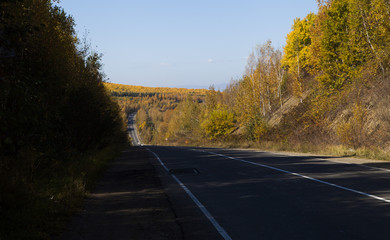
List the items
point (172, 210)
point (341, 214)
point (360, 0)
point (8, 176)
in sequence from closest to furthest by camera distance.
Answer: point (341, 214) < point (8, 176) < point (172, 210) < point (360, 0)

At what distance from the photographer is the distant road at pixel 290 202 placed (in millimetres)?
6059

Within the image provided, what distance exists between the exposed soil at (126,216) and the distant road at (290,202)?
1.28ft

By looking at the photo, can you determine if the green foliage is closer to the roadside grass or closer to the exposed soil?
the exposed soil

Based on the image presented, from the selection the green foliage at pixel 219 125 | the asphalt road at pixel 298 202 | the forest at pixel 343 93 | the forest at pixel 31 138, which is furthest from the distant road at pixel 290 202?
the green foliage at pixel 219 125

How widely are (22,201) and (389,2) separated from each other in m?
27.4

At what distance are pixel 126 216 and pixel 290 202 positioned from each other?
3737mm

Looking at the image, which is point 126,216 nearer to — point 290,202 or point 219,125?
point 290,202

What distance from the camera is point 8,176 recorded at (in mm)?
7598

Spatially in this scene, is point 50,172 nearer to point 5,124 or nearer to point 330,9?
point 5,124

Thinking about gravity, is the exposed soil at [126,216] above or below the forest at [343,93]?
below

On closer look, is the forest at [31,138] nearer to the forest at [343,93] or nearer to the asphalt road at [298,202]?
the asphalt road at [298,202]

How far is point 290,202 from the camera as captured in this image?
8188mm

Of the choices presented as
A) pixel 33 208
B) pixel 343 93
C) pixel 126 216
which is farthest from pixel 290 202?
pixel 343 93

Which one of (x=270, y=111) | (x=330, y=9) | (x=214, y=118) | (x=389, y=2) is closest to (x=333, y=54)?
(x=330, y=9)
